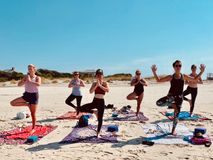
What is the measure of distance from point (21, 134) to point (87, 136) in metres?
1.94

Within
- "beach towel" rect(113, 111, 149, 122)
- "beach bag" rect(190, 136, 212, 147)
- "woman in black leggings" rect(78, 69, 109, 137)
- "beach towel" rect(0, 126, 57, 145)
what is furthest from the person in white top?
"beach bag" rect(190, 136, 212, 147)

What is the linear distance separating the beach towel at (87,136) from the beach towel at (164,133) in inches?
42.0

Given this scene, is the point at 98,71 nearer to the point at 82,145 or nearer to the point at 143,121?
the point at 82,145

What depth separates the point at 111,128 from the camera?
9.72 meters

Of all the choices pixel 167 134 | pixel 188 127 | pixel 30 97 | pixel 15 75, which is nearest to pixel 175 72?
pixel 167 134

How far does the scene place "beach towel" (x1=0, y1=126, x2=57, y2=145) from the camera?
8.59 m

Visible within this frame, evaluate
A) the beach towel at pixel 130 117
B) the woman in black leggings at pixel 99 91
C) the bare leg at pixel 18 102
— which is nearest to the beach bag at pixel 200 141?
the woman in black leggings at pixel 99 91

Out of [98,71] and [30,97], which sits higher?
[98,71]

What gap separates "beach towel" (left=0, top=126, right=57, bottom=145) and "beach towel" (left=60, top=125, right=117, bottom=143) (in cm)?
84

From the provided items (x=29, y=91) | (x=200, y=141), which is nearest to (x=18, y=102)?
(x=29, y=91)

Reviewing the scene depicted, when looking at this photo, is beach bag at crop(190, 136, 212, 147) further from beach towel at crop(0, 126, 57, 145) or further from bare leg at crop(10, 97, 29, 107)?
bare leg at crop(10, 97, 29, 107)

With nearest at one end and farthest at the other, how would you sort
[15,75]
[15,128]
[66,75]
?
[15,128]
[15,75]
[66,75]

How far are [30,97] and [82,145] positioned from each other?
2.52 metres

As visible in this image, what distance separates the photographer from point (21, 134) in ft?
30.5
